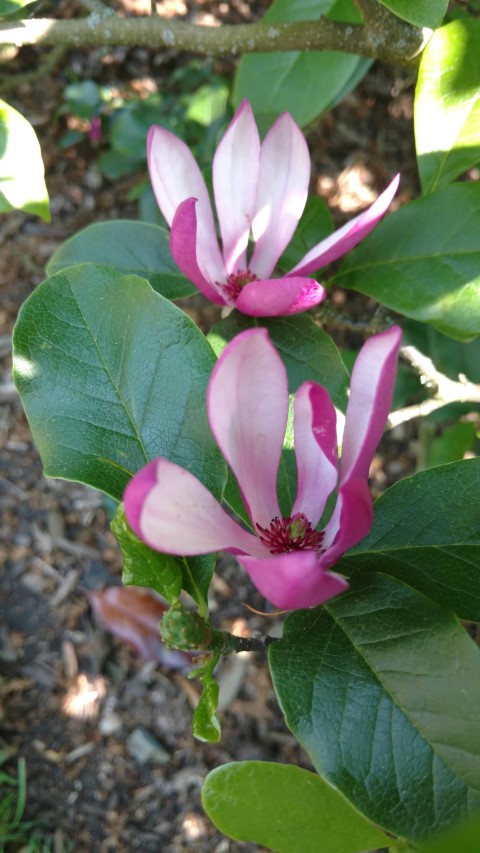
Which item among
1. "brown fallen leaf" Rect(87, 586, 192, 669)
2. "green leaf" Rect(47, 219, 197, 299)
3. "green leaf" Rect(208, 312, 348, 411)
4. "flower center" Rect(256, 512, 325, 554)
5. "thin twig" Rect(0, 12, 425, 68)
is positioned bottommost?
"brown fallen leaf" Rect(87, 586, 192, 669)

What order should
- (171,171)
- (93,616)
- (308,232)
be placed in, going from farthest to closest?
(93,616) → (308,232) → (171,171)

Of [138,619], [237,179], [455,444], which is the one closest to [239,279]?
[237,179]

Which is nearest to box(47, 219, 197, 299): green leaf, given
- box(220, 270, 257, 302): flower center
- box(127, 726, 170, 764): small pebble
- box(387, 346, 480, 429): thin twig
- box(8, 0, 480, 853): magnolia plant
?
box(8, 0, 480, 853): magnolia plant

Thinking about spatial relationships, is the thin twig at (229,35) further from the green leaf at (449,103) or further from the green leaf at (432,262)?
the green leaf at (432,262)

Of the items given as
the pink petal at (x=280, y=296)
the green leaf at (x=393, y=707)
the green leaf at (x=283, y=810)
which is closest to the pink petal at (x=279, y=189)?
the pink petal at (x=280, y=296)

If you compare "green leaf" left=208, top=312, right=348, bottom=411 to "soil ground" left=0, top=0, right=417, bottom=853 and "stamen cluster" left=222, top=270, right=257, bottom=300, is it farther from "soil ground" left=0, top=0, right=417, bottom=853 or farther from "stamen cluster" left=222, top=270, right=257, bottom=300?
"soil ground" left=0, top=0, right=417, bottom=853

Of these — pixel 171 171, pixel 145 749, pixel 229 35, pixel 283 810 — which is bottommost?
pixel 145 749

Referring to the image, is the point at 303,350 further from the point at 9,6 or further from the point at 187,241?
the point at 9,6
